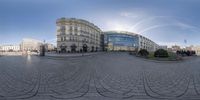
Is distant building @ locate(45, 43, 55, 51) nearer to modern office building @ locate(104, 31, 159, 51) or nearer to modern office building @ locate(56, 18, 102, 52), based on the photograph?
modern office building @ locate(56, 18, 102, 52)

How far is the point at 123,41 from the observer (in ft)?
18.2

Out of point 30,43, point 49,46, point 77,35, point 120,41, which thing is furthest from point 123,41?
point 30,43

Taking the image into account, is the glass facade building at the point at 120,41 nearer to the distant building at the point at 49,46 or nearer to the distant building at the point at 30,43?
the distant building at the point at 49,46

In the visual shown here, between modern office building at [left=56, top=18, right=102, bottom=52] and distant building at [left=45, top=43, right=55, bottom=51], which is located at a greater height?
modern office building at [left=56, top=18, right=102, bottom=52]

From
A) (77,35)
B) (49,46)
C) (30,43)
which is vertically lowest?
(49,46)

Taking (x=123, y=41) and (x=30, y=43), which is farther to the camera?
(x=123, y=41)

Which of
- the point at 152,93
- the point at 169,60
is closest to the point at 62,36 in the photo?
the point at 152,93

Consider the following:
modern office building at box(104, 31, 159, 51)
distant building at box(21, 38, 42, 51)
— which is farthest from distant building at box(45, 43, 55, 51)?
modern office building at box(104, 31, 159, 51)

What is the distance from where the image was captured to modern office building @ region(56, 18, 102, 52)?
484 cm

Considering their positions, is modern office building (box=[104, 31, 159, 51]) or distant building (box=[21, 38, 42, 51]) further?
modern office building (box=[104, 31, 159, 51])

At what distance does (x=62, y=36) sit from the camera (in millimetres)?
4867

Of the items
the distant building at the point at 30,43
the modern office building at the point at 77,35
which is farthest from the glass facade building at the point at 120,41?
the distant building at the point at 30,43

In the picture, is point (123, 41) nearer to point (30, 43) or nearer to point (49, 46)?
point (49, 46)

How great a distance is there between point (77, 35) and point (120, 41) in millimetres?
1633
